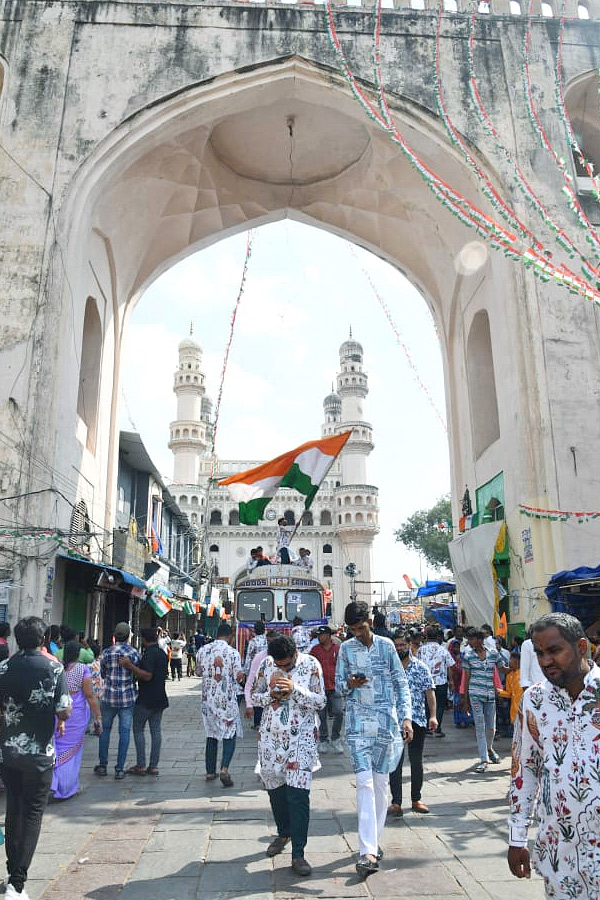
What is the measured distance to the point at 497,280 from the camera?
1236 cm

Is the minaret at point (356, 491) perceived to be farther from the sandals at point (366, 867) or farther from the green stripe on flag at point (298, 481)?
the sandals at point (366, 867)

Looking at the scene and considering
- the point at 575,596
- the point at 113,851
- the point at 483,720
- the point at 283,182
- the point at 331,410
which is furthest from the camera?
the point at 331,410

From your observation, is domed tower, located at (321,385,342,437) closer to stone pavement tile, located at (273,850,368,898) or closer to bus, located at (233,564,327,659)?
bus, located at (233,564,327,659)

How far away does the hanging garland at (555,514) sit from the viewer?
1034 cm

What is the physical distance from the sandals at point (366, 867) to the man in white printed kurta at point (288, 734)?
0.31 m

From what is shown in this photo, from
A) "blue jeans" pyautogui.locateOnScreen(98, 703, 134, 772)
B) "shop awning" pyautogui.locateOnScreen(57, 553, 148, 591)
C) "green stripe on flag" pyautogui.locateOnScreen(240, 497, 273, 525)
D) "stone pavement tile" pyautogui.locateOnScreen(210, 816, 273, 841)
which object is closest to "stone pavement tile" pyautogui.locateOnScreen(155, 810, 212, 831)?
"stone pavement tile" pyautogui.locateOnScreen(210, 816, 273, 841)

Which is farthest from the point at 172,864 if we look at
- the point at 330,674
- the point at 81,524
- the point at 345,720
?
the point at 81,524

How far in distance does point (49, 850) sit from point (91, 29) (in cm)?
1363

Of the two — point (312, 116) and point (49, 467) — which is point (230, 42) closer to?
point (312, 116)

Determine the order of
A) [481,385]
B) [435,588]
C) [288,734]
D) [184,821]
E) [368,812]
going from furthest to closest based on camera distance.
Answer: [435,588]
[481,385]
[184,821]
[288,734]
[368,812]

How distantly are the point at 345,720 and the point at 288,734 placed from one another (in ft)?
1.55

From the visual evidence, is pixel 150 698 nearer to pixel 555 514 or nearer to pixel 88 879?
pixel 88 879

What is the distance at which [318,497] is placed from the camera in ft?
169

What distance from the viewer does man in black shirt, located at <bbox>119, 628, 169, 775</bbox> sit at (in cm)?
642
